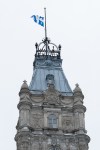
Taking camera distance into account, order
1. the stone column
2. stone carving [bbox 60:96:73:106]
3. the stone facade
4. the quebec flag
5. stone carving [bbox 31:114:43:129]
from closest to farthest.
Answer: the stone facade
stone carving [bbox 31:114:43:129]
the stone column
stone carving [bbox 60:96:73:106]
the quebec flag

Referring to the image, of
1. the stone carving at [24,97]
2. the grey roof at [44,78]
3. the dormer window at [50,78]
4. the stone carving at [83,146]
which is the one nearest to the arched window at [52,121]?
the stone carving at [24,97]

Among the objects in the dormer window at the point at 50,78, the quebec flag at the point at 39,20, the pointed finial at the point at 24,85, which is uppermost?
the quebec flag at the point at 39,20

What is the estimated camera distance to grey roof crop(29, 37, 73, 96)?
96.6 meters

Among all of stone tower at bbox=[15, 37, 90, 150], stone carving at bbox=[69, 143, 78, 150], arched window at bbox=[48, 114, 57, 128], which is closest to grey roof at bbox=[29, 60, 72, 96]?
stone tower at bbox=[15, 37, 90, 150]

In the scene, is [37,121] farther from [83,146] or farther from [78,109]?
[83,146]

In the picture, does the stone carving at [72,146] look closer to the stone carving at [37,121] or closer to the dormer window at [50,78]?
the stone carving at [37,121]

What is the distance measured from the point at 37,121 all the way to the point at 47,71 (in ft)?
47.5

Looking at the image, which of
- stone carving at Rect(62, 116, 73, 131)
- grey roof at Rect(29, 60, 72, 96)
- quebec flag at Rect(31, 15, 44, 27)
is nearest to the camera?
stone carving at Rect(62, 116, 73, 131)

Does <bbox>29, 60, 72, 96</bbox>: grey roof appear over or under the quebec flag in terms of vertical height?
under

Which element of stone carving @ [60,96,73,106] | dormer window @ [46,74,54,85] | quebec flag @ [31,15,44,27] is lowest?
stone carving @ [60,96,73,106]

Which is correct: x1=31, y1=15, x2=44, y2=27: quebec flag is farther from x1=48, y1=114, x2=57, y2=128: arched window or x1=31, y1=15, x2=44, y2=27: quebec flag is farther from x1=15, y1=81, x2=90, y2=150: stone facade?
x1=48, y1=114, x2=57, y2=128: arched window

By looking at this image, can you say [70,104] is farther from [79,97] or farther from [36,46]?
[36,46]

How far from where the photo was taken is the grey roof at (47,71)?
9656cm

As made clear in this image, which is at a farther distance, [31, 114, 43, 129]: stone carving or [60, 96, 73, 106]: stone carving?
[60, 96, 73, 106]: stone carving
